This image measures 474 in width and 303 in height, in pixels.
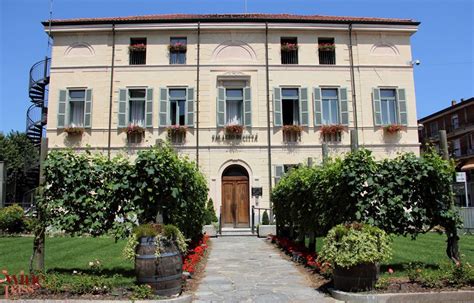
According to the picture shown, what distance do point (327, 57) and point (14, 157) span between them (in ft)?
119

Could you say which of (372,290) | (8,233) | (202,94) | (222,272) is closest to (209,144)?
(202,94)

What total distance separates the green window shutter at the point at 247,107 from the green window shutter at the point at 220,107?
1116mm

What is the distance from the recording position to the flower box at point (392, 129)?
20.7m

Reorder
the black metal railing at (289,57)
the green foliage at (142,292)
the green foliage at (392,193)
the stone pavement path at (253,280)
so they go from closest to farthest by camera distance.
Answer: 1. the green foliage at (142,292)
2. the stone pavement path at (253,280)
3. the green foliage at (392,193)
4. the black metal railing at (289,57)

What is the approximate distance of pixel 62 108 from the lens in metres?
20.8

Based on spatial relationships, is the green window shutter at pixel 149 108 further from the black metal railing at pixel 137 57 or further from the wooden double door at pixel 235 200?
the wooden double door at pixel 235 200

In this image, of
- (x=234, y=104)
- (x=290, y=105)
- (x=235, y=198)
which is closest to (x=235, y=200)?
(x=235, y=198)

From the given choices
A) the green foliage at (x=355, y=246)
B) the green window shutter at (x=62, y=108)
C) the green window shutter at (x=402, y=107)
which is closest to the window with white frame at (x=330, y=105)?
the green window shutter at (x=402, y=107)

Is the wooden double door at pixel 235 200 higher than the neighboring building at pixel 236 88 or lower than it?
lower

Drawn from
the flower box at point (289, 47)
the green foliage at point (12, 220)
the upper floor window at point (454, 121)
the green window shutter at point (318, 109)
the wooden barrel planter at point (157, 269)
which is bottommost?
the wooden barrel planter at point (157, 269)

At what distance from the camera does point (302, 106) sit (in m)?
20.9

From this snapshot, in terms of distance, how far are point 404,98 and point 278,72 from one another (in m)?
6.58

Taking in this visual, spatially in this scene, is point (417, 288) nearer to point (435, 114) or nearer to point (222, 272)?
point (222, 272)

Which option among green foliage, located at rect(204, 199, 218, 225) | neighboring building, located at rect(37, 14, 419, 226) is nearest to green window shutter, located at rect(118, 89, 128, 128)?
neighboring building, located at rect(37, 14, 419, 226)
